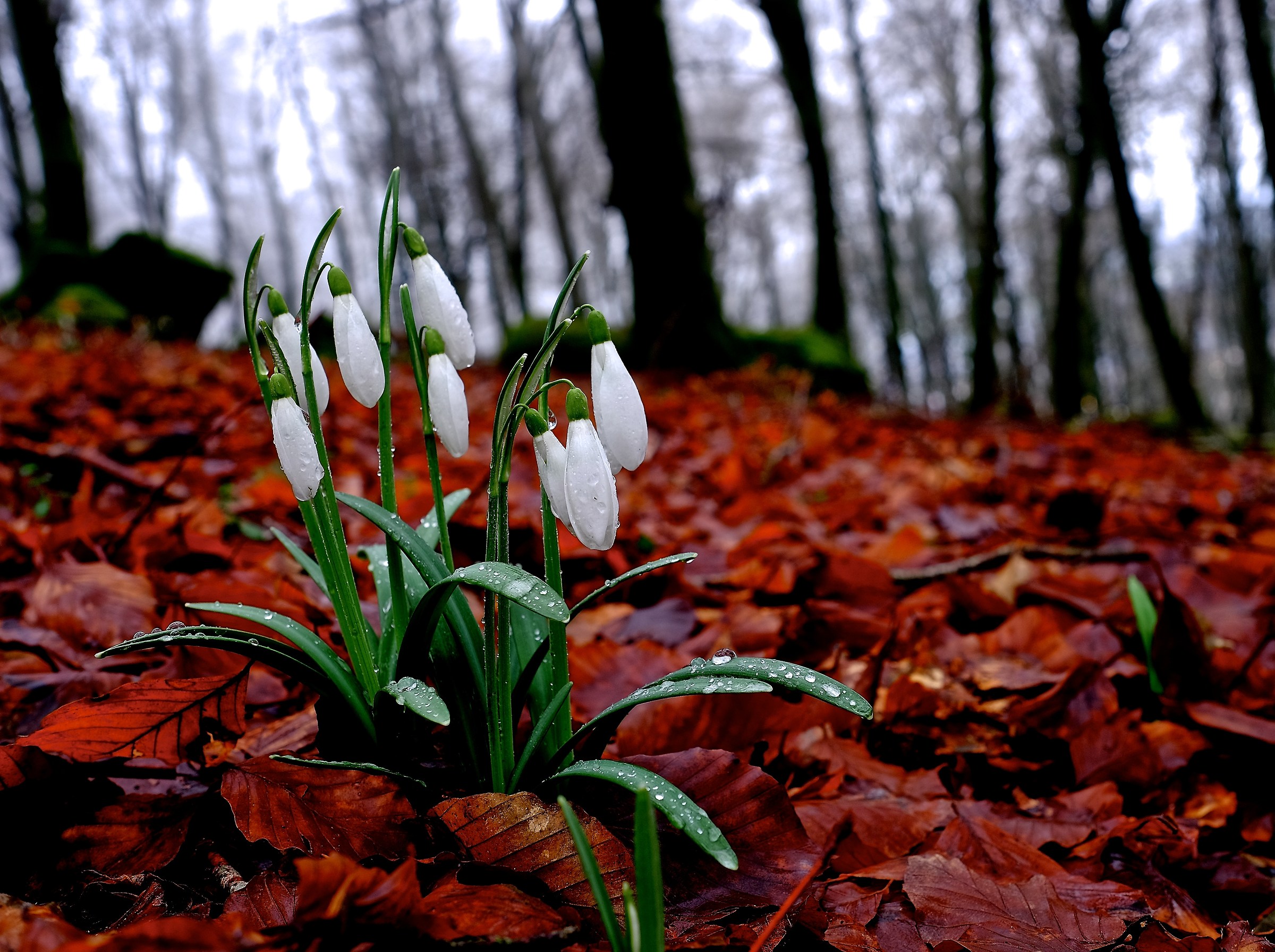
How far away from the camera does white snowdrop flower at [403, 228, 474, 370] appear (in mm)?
918

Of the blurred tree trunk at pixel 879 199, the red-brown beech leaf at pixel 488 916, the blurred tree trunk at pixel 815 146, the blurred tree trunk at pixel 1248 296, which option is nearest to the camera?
the red-brown beech leaf at pixel 488 916

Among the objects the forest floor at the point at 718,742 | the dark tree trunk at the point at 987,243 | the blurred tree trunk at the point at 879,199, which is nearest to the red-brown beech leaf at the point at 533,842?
the forest floor at the point at 718,742

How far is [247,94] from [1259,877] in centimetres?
3382

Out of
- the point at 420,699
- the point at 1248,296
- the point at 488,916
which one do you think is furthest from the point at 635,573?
the point at 1248,296

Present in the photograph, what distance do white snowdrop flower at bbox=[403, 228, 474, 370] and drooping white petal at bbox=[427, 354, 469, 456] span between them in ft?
0.09

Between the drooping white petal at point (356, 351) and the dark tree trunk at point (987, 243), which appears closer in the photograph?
the drooping white petal at point (356, 351)

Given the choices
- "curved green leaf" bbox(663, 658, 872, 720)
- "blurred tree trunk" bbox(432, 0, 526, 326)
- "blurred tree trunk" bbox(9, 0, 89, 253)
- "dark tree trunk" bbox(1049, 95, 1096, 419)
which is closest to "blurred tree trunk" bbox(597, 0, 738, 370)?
"dark tree trunk" bbox(1049, 95, 1096, 419)

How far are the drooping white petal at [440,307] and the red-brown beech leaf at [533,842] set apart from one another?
448 millimetres

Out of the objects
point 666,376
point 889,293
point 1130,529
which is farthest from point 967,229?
point 1130,529

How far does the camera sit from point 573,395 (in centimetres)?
81

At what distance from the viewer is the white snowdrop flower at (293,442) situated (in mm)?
808

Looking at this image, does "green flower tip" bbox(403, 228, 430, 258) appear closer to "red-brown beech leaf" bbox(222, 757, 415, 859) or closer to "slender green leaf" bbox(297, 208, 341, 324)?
"slender green leaf" bbox(297, 208, 341, 324)

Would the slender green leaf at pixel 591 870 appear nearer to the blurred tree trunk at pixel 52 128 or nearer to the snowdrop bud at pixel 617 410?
the snowdrop bud at pixel 617 410

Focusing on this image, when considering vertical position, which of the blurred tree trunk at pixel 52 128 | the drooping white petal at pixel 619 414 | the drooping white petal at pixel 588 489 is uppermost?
the blurred tree trunk at pixel 52 128
